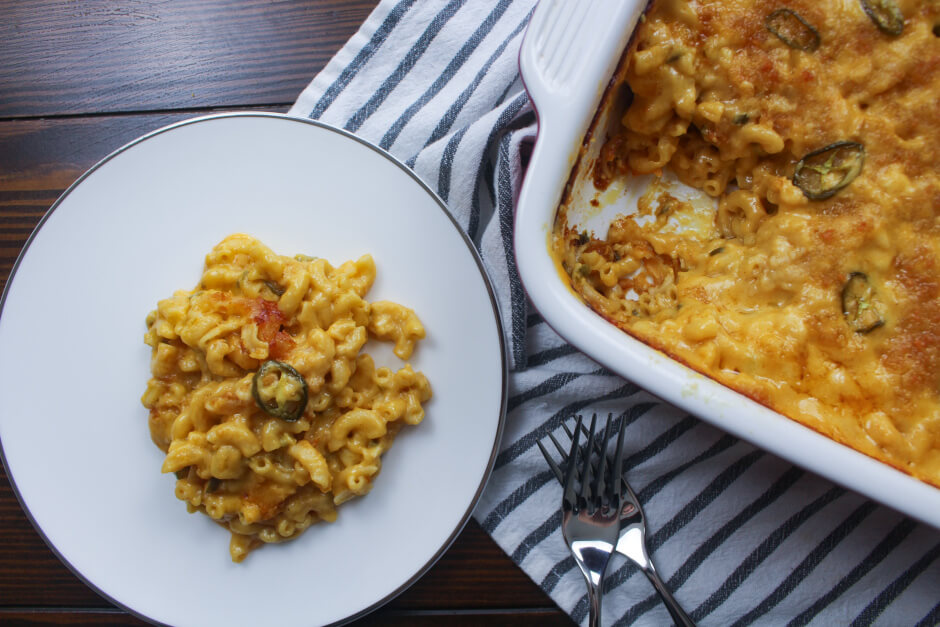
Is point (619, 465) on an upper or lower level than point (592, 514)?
upper

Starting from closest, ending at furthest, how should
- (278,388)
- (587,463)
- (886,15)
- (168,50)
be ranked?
(886,15) < (278,388) < (587,463) < (168,50)

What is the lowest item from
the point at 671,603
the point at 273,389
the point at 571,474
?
the point at 671,603

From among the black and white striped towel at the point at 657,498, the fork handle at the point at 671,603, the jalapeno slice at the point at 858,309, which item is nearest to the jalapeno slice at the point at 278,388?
the black and white striped towel at the point at 657,498

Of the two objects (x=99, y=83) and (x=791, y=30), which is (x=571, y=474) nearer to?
(x=791, y=30)

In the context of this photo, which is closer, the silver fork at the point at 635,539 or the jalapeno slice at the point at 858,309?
the jalapeno slice at the point at 858,309

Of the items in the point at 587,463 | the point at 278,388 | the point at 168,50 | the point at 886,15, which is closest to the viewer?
the point at 886,15

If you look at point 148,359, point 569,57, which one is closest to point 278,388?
point 148,359

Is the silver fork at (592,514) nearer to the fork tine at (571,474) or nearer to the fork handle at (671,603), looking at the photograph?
the fork tine at (571,474)

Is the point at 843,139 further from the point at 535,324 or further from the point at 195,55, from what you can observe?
the point at 195,55
